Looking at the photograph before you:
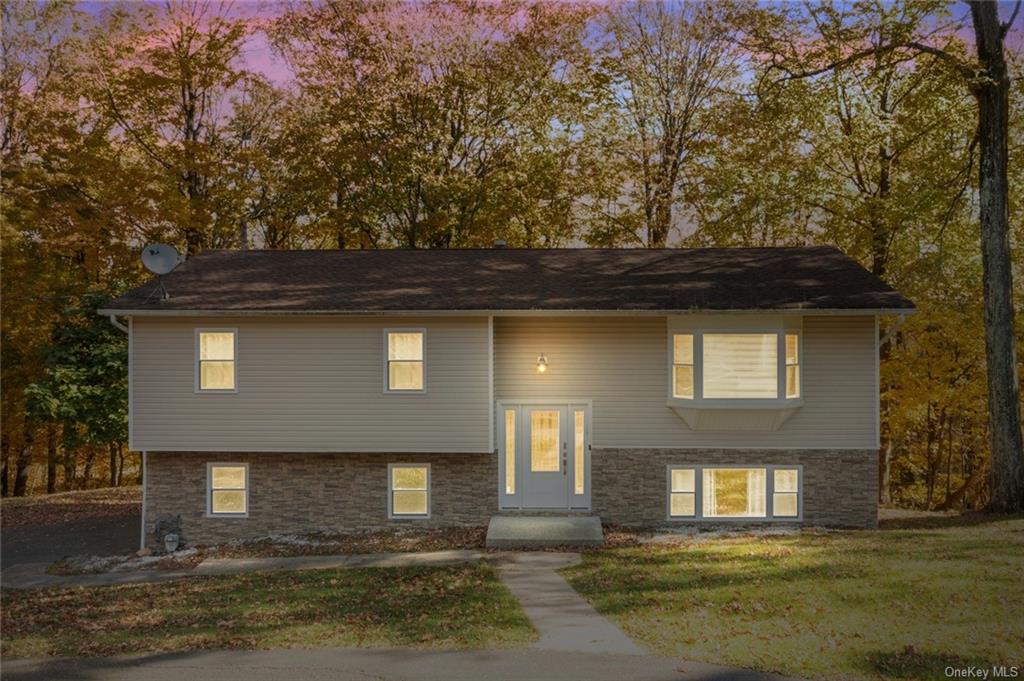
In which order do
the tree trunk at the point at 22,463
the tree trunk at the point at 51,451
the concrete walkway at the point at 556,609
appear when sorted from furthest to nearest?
1. the tree trunk at the point at 22,463
2. the tree trunk at the point at 51,451
3. the concrete walkway at the point at 556,609

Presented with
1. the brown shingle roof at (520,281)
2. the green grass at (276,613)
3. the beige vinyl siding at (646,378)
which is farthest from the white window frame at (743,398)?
the green grass at (276,613)

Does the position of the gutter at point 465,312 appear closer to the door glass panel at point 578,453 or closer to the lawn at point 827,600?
the door glass panel at point 578,453

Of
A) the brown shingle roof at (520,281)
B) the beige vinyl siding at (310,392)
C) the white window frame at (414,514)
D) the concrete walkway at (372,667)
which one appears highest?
the brown shingle roof at (520,281)

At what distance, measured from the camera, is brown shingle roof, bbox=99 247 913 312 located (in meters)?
17.4

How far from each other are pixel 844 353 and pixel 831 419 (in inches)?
53.2

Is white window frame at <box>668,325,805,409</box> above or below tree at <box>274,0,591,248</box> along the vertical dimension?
below

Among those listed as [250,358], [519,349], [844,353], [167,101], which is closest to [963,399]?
[844,353]

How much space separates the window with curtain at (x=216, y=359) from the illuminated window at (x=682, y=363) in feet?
29.0

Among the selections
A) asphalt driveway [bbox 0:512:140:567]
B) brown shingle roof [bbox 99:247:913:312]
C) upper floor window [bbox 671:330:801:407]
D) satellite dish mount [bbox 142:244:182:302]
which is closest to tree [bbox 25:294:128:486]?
asphalt driveway [bbox 0:512:140:567]

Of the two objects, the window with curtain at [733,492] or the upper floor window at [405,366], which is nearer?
the upper floor window at [405,366]

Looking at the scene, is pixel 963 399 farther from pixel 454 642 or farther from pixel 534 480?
pixel 454 642

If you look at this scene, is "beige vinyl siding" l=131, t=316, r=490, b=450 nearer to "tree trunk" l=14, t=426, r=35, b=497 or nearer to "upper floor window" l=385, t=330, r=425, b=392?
"upper floor window" l=385, t=330, r=425, b=392

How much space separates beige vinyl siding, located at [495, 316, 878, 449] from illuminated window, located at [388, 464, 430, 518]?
90.7 inches

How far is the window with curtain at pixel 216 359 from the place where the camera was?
17875 mm
